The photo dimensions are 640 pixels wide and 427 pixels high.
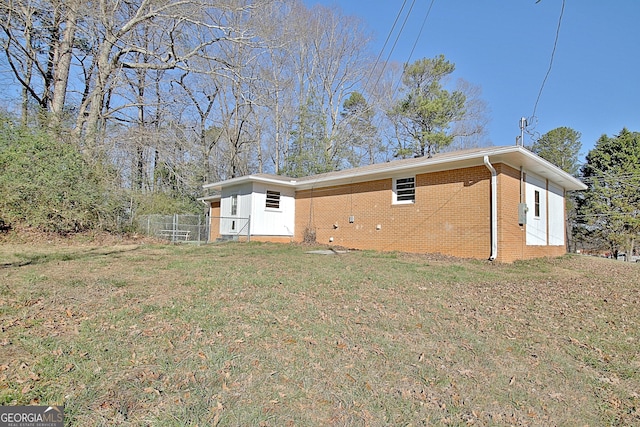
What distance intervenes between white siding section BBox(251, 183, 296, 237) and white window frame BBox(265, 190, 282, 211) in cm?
7

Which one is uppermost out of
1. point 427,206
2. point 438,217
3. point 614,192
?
point 614,192

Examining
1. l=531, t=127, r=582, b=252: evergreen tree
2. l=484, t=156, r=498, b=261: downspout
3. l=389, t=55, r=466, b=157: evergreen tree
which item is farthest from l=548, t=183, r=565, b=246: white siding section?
l=531, t=127, r=582, b=252: evergreen tree

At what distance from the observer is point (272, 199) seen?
50.1 feet

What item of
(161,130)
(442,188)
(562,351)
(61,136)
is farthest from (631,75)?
(61,136)

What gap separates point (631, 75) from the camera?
8.86 meters

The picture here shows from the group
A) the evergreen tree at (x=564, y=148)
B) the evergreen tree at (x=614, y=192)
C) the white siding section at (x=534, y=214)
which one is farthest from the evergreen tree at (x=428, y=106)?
the evergreen tree at (x=614, y=192)

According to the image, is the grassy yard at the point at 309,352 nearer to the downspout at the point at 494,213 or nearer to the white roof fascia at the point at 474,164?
the downspout at the point at 494,213

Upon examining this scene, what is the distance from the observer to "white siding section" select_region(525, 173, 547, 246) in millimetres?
10703

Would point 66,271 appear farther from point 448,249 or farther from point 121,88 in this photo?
point 121,88

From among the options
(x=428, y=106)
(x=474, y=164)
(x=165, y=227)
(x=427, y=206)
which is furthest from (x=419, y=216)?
(x=428, y=106)

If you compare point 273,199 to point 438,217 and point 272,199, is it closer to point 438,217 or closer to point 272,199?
point 272,199

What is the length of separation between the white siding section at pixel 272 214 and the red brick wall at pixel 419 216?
1.76 metres

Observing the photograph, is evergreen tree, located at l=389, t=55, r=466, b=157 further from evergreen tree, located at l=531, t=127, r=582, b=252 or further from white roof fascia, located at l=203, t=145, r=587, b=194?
white roof fascia, located at l=203, t=145, r=587, b=194

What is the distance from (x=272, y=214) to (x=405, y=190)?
20.6ft
